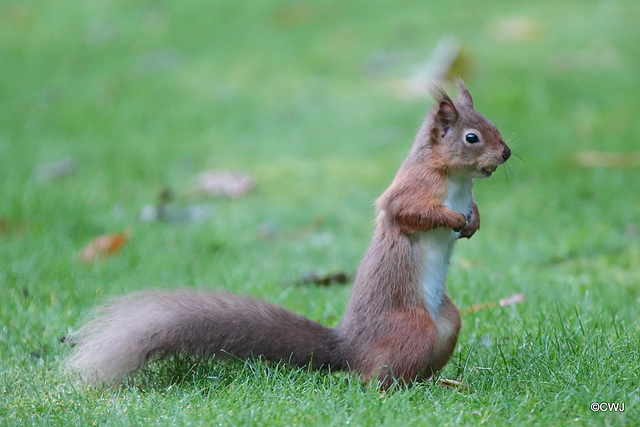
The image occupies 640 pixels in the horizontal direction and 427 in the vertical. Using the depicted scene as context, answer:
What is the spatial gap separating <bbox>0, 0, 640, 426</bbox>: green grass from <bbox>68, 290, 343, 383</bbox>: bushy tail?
76 millimetres

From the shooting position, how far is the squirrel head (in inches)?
123

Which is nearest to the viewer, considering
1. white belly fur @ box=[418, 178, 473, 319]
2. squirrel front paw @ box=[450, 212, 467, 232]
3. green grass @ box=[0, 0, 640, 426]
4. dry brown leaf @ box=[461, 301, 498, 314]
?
green grass @ box=[0, 0, 640, 426]

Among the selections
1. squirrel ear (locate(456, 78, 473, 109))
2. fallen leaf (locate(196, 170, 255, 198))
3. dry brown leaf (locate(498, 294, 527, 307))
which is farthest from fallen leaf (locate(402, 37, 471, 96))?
squirrel ear (locate(456, 78, 473, 109))

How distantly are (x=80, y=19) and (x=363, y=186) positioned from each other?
6934 millimetres

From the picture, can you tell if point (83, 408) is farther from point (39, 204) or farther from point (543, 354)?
point (39, 204)

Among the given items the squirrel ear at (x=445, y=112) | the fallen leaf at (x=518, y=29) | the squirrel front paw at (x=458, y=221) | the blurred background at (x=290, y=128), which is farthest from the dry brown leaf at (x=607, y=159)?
the squirrel front paw at (x=458, y=221)

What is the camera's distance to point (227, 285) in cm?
443

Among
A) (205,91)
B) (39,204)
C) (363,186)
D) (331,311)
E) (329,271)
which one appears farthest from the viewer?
(205,91)

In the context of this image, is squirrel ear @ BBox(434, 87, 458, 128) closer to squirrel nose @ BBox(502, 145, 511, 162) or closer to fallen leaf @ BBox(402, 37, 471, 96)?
squirrel nose @ BBox(502, 145, 511, 162)

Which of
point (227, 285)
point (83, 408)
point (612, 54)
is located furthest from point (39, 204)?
point (612, 54)

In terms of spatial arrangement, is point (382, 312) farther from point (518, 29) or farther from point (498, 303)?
point (518, 29)

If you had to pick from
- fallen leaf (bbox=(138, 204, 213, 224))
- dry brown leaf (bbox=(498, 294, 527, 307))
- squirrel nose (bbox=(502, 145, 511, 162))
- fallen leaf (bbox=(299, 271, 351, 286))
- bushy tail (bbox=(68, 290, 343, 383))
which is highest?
squirrel nose (bbox=(502, 145, 511, 162))

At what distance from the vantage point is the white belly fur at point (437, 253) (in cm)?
306

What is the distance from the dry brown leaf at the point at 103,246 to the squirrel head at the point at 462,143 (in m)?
2.56
